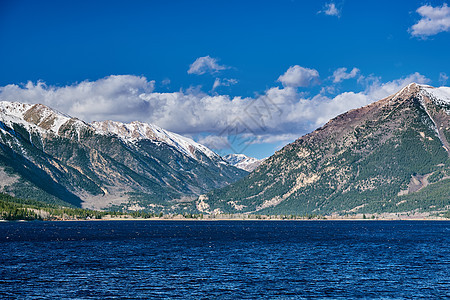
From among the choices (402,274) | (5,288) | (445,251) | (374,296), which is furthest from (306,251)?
(5,288)

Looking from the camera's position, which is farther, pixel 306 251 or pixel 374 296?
pixel 306 251

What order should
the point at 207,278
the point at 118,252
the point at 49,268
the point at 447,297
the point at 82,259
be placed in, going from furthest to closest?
the point at 118,252 < the point at 82,259 < the point at 49,268 < the point at 207,278 < the point at 447,297

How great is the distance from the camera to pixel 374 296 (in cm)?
10250

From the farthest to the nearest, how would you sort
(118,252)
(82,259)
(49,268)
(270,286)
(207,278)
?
(118,252) < (82,259) < (49,268) < (207,278) < (270,286)

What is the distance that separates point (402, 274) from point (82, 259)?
8897 cm

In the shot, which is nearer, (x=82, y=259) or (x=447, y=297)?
(x=447, y=297)

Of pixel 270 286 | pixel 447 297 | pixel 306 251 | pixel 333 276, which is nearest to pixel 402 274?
pixel 333 276

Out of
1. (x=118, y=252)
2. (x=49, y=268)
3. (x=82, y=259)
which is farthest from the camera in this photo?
(x=118, y=252)

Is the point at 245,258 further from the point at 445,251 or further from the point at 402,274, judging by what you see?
the point at 445,251

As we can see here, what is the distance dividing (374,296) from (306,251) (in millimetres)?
89105

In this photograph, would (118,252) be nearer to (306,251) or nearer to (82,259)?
(82,259)

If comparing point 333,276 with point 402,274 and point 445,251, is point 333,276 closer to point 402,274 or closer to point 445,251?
point 402,274

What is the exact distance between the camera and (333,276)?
127 m

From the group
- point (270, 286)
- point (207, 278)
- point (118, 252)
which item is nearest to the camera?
point (270, 286)
